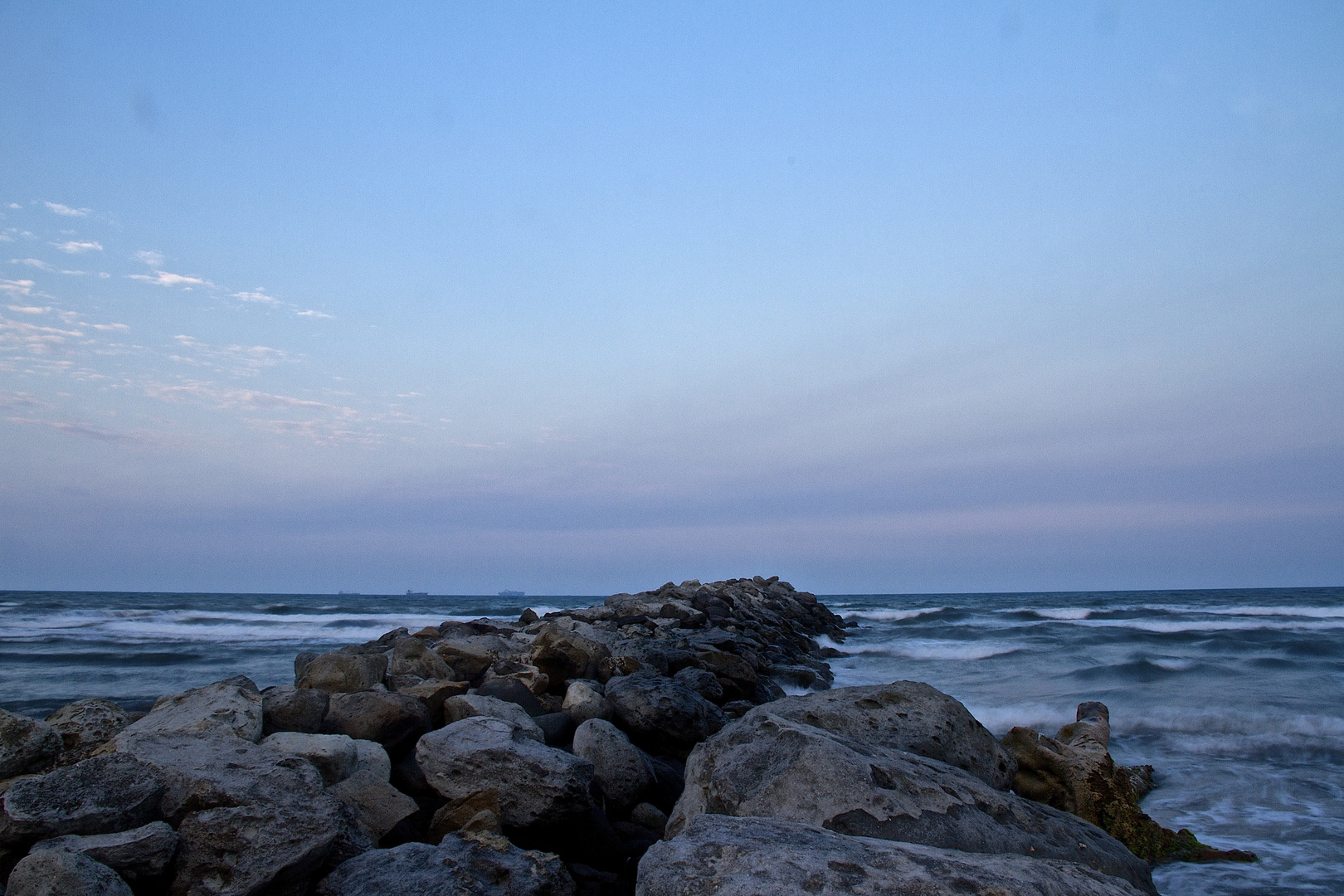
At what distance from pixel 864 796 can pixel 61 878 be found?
10.6 feet

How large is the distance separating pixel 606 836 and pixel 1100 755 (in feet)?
14.0

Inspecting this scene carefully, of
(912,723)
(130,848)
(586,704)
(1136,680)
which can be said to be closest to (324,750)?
(130,848)

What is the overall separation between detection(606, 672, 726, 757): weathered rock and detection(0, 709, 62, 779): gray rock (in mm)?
3798

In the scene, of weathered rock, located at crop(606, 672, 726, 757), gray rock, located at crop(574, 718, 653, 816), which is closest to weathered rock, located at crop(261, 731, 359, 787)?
gray rock, located at crop(574, 718, 653, 816)

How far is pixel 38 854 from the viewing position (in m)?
3.00

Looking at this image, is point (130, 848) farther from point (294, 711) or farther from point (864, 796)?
point (864, 796)

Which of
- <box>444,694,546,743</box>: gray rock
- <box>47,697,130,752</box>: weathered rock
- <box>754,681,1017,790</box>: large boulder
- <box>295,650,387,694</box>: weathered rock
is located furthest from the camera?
<box>295,650,387,694</box>: weathered rock

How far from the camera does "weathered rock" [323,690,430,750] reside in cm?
555

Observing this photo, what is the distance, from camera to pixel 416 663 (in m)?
7.56

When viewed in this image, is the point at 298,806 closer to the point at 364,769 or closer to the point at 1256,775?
the point at 364,769

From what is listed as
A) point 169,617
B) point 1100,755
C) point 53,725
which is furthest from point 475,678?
point 169,617

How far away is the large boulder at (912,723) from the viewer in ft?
16.9

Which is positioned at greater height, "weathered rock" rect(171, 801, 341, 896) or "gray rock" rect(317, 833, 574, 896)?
"weathered rock" rect(171, 801, 341, 896)

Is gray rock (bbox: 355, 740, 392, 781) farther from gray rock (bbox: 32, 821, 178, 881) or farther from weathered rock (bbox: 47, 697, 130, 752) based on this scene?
gray rock (bbox: 32, 821, 178, 881)
